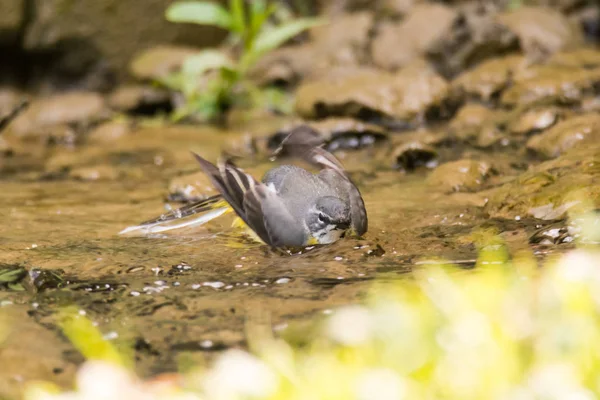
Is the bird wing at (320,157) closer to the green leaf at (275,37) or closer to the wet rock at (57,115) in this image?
the green leaf at (275,37)

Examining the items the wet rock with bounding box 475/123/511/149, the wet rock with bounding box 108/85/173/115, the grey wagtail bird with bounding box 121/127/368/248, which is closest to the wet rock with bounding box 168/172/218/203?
the grey wagtail bird with bounding box 121/127/368/248

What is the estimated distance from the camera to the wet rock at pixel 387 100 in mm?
8062

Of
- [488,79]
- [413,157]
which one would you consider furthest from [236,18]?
[413,157]

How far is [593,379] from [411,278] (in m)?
1.38

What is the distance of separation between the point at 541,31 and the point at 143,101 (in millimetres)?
5261

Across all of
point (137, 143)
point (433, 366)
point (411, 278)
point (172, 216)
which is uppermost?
point (433, 366)

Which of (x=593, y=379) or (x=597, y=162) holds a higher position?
(x=593, y=379)

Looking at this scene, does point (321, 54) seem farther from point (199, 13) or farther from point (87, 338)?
point (87, 338)

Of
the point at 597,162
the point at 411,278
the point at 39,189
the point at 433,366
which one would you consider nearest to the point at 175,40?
the point at 39,189

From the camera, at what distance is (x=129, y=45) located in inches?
431

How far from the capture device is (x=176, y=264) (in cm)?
398

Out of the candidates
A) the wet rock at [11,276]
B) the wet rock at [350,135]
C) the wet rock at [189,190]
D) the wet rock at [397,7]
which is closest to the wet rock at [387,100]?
the wet rock at [350,135]

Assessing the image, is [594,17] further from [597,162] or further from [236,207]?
[236,207]

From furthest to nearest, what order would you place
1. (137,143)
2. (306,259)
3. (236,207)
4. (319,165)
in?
(137,143) → (319,165) → (236,207) → (306,259)
